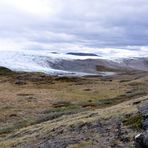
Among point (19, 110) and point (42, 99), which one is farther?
point (42, 99)

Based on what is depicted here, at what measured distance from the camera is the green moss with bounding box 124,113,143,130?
12566 mm

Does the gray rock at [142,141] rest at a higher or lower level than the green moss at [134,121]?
lower

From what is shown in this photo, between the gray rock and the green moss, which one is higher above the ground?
the green moss

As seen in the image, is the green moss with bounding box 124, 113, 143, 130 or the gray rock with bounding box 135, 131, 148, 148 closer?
the gray rock with bounding box 135, 131, 148, 148

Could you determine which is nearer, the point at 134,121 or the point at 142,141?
the point at 142,141

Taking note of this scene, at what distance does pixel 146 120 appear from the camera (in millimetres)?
12344

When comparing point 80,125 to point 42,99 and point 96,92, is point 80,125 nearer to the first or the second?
point 42,99

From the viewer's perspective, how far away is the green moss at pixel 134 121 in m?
12.6

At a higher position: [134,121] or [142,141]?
[134,121]

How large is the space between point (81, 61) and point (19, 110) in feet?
430

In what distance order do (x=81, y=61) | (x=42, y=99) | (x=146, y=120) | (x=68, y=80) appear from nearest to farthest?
1. (x=146, y=120)
2. (x=42, y=99)
3. (x=68, y=80)
4. (x=81, y=61)

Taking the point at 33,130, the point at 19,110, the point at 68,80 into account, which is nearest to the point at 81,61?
the point at 68,80

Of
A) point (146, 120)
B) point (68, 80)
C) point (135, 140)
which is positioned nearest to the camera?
point (135, 140)

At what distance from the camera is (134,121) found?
1306 cm
